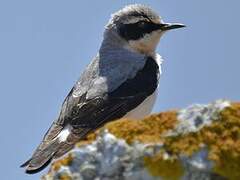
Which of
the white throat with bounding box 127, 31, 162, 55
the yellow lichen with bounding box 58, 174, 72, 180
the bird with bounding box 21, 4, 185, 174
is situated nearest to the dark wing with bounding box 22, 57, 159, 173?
the bird with bounding box 21, 4, 185, 174

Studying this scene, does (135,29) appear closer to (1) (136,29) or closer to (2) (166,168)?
(1) (136,29)

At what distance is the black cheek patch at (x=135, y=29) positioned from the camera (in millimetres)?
12703

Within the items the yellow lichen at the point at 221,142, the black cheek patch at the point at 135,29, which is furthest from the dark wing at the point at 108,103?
the yellow lichen at the point at 221,142

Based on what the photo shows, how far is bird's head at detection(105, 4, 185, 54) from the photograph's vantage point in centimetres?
1255

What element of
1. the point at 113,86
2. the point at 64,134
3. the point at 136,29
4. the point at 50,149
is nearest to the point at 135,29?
the point at 136,29

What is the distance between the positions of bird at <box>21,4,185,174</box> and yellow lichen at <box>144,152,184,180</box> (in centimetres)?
431

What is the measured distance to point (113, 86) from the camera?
35.8 ft

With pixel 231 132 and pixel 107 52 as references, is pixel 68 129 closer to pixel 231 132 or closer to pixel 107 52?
pixel 107 52

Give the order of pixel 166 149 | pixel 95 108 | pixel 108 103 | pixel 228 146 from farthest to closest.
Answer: pixel 108 103
pixel 95 108
pixel 166 149
pixel 228 146

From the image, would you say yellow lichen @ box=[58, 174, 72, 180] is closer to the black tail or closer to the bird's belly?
the black tail

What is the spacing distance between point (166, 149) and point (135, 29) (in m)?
7.94

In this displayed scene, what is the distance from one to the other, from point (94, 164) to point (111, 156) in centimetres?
16

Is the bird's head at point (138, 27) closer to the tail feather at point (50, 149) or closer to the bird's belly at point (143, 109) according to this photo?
the bird's belly at point (143, 109)

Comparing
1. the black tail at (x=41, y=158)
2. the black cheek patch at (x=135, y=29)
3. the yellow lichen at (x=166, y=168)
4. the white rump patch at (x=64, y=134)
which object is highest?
the yellow lichen at (x=166, y=168)
